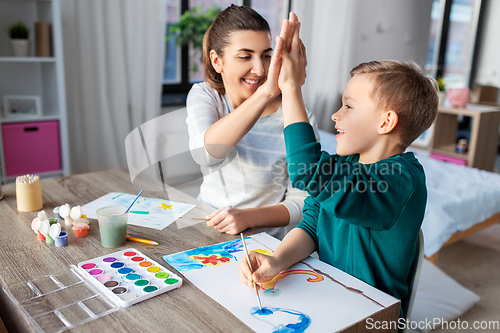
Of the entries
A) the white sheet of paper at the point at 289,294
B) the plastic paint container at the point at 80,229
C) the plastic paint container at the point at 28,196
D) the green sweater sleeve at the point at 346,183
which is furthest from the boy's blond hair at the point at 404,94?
the plastic paint container at the point at 28,196

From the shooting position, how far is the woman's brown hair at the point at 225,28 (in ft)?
3.93

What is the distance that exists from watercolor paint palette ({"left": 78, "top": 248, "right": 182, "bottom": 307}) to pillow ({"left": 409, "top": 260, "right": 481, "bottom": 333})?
118 centimetres

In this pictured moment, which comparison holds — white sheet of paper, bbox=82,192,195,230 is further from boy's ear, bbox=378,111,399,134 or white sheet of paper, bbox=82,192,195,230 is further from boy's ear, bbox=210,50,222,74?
boy's ear, bbox=378,111,399,134

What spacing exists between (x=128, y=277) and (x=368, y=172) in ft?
1.66

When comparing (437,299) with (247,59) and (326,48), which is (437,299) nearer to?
(247,59)

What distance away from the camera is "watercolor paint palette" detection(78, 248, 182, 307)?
0.77 m

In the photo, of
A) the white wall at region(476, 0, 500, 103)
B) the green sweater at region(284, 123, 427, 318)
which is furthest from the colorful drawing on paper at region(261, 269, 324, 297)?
the white wall at region(476, 0, 500, 103)

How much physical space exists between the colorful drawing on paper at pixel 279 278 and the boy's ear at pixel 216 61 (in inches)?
26.6

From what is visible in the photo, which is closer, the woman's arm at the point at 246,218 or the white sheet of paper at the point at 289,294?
the white sheet of paper at the point at 289,294

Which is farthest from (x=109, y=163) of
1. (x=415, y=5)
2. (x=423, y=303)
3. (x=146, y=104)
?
(x=415, y=5)

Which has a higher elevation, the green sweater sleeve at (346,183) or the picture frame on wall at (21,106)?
the green sweater sleeve at (346,183)

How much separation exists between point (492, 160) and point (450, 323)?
2.37 metres

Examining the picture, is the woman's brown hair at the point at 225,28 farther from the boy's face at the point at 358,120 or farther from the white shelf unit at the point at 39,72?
the white shelf unit at the point at 39,72

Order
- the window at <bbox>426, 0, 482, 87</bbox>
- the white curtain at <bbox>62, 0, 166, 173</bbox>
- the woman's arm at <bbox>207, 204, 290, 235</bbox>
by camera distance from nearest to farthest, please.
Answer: the woman's arm at <bbox>207, 204, 290, 235</bbox>, the white curtain at <bbox>62, 0, 166, 173</bbox>, the window at <bbox>426, 0, 482, 87</bbox>
